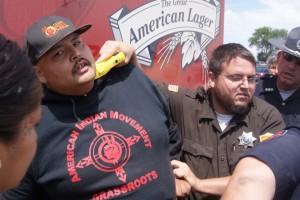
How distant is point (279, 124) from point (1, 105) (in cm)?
168

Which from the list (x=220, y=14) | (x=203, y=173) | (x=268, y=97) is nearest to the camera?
(x=203, y=173)

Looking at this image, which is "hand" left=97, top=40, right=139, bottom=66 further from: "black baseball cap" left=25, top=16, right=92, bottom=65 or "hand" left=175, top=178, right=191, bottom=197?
"hand" left=175, top=178, right=191, bottom=197

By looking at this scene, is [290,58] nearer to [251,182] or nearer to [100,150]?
[100,150]

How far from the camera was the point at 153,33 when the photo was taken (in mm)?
2514

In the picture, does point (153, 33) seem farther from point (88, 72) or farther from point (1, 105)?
point (1, 105)

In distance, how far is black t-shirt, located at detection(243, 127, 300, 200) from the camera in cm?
103

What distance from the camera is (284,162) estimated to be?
3.42ft

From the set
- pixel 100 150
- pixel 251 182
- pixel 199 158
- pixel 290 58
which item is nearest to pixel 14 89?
pixel 251 182

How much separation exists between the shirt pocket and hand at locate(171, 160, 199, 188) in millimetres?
180

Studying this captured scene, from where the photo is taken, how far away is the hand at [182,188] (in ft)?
6.75

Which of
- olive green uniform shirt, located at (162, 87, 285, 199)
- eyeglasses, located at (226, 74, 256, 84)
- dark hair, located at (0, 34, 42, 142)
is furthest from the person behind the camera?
eyeglasses, located at (226, 74, 256, 84)

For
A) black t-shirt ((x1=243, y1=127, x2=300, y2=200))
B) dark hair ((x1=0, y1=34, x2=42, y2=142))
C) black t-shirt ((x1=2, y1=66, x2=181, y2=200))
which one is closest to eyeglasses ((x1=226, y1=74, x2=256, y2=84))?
black t-shirt ((x1=2, y1=66, x2=181, y2=200))

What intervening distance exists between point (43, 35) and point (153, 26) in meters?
0.89

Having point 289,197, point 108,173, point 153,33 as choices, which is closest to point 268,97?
point 153,33
